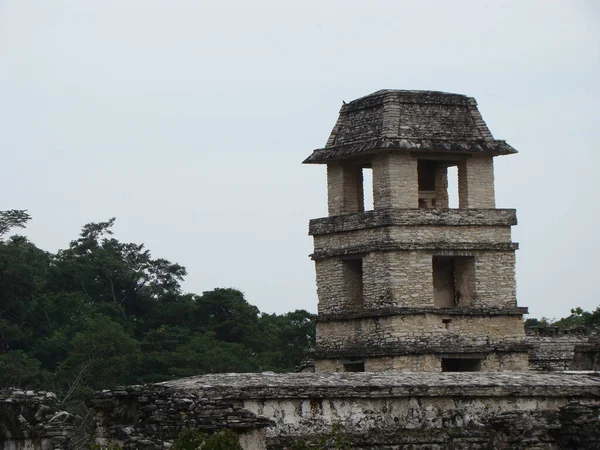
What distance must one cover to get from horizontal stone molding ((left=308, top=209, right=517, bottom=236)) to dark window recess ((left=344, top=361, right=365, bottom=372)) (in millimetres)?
2448

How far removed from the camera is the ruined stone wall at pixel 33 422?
1894cm

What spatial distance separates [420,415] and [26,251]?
35220mm

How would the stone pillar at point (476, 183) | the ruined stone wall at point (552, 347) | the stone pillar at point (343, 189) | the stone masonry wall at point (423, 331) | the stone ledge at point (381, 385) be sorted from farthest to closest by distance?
1. the ruined stone wall at point (552, 347)
2. the stone pillar at point (343, 189)
3. the stone pillar at point (476, 183)
4. the stone masonry wall at point (423, 331)
5. the stone ledge at point (381, 385)

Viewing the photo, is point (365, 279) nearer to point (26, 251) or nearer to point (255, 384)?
point (255, 384)

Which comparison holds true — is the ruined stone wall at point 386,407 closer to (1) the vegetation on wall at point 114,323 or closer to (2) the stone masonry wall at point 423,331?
(2) the stone masonry wall at point 423,331

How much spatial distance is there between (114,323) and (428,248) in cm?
1915

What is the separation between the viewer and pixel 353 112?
113ft

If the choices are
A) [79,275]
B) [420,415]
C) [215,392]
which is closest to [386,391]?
[420,415]

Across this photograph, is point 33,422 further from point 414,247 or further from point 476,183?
point 476,183

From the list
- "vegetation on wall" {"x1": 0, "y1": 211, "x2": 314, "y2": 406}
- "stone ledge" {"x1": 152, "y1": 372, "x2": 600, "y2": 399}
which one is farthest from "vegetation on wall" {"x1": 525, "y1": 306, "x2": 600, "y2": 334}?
"stone ledge" {"x1": 152, "y1": 372, "x2": 600, "y2": 399}

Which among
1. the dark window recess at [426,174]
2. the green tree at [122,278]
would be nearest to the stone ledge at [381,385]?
the dark window recess at [426,174]

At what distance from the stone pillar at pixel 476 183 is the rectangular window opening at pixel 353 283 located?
2210 millimetres

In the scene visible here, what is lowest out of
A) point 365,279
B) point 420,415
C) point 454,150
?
point 420,415

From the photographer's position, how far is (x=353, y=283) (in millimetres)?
34000
